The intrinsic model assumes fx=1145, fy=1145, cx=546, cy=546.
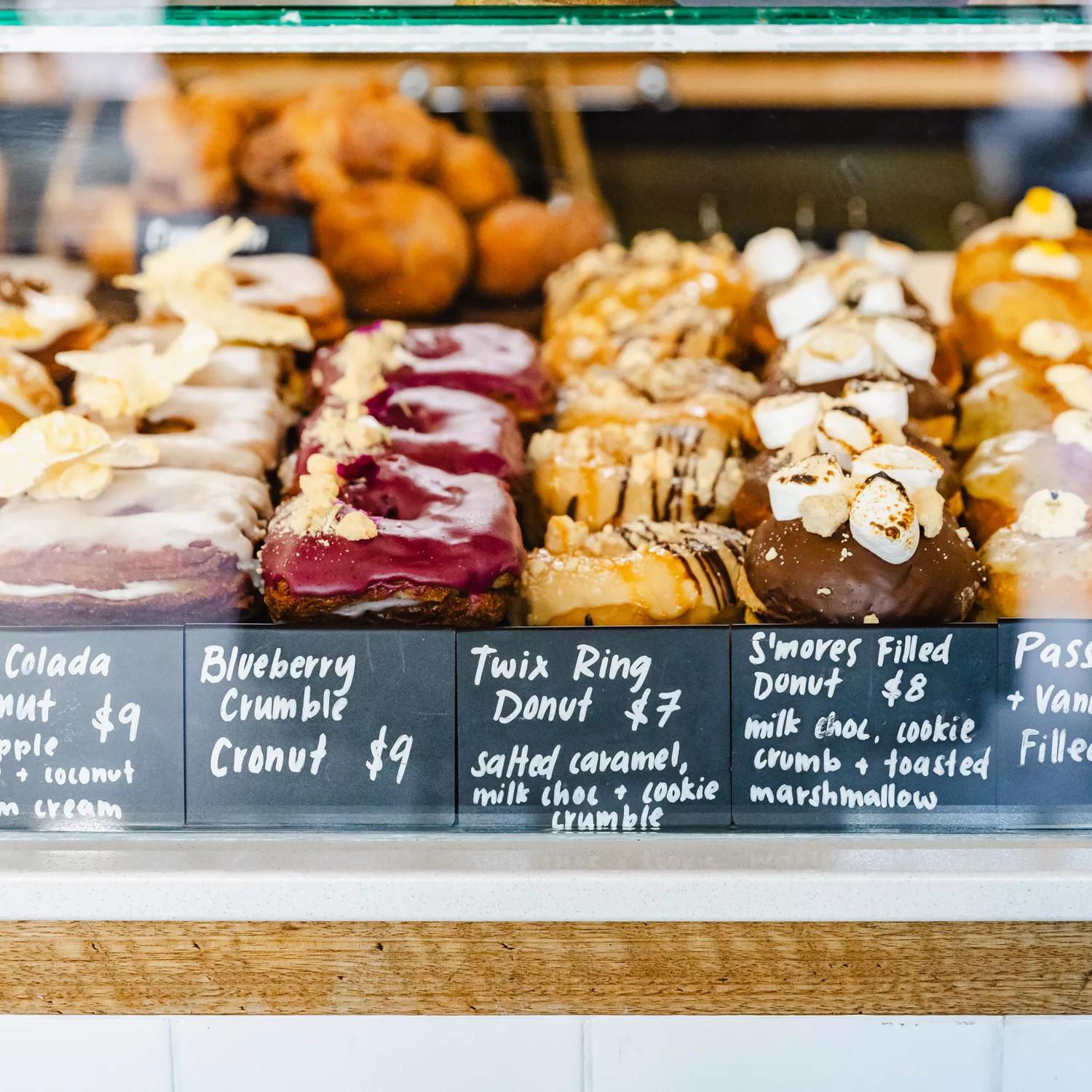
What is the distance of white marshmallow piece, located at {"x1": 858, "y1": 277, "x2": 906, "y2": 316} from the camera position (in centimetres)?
180

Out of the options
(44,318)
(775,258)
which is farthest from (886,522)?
(44,318)

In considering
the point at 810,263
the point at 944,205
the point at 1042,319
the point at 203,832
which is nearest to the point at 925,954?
the point at 203,832

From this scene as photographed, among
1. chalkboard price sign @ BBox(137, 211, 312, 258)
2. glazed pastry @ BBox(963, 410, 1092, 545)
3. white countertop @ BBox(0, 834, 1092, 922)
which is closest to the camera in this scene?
white countertop @ BBox(0, 834, 1092, 922)

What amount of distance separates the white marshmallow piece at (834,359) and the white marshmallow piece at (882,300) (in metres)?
0.14

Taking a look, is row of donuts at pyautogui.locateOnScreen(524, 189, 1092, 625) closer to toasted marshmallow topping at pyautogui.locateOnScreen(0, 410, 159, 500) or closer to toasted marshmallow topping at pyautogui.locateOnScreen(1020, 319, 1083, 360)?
toasted marshmallow topping at pyautogui.locateOnScreen(1020, 319, 1083, 360)

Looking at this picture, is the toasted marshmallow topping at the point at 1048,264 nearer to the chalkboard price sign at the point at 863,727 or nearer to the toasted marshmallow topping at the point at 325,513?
the chalkboard price sign at the point at 863,727

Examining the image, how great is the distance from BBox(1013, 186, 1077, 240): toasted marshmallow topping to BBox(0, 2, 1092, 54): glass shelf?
681 millimetres

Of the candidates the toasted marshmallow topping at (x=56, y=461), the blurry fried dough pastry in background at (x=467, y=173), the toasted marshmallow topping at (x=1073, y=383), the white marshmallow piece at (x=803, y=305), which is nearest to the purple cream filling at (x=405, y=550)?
the toasted marshmallow topping at (x=56, y=461)

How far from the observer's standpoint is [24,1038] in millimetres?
1217

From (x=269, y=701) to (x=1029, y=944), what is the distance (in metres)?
0.82

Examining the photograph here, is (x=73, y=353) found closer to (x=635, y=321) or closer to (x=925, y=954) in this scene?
(x=635, y=321)

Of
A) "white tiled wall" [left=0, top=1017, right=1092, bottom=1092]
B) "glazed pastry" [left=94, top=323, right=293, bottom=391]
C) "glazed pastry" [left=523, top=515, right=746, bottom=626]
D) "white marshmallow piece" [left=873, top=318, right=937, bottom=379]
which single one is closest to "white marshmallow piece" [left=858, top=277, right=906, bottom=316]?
"white marshmallow piece" [left=873, top=318, right=937, bottom=379]

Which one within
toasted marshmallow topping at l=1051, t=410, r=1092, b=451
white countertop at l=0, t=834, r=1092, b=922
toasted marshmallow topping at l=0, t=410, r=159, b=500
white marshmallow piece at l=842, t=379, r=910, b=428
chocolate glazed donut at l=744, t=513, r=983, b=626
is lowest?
white countertop at l=0, t=834, r=1092, b=922

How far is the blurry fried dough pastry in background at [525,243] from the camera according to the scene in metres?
2.24
